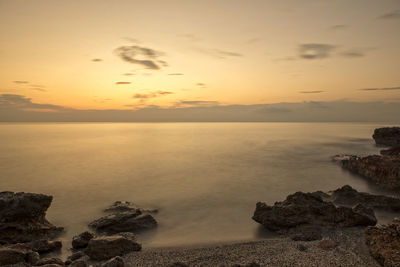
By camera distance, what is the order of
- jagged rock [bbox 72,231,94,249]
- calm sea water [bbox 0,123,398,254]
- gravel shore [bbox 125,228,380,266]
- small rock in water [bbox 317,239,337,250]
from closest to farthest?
gravel shore [bbox 125,228,380,266] < small rock in water [bbox 317,239,337,250] < jagged rock [bbox 72,231,94,249] < calm sea water [bbox 0,123,398,254]

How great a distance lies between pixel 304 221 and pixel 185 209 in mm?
7028

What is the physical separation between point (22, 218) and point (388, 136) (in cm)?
5739

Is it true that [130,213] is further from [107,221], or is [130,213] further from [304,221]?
[304,221]

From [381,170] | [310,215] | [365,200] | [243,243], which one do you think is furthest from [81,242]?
[381,170]

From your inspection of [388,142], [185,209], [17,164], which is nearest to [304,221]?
[185,209]

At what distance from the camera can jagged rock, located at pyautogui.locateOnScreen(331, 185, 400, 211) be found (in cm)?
1244

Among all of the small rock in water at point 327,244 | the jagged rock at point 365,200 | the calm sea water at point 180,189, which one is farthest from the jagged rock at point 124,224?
the jagged rock at point 365,200

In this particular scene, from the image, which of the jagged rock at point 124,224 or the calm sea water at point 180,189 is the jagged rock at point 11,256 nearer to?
the calm sea water at point 180,189

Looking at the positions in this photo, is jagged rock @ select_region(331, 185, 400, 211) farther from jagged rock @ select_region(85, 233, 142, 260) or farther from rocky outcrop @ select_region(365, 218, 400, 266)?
jagged rock @ select_region(85, 233, 142, 260)

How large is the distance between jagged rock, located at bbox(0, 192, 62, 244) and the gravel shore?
15.7ft

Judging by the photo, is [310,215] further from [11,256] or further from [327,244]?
[11,256]

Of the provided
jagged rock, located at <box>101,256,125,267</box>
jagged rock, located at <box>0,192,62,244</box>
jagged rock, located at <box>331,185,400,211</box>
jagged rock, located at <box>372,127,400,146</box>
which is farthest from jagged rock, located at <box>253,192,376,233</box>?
jagged rock, located at <box>372,127,400,146</box>

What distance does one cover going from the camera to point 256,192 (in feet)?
60.6

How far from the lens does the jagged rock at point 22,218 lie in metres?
9.91
